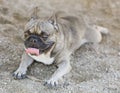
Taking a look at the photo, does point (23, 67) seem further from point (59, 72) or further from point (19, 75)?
point (59, 72)

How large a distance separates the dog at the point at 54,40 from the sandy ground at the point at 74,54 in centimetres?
9

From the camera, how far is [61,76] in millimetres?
5039

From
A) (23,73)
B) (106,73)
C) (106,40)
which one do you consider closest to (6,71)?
(23,73)

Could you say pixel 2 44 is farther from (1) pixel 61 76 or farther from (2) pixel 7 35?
(1) pixel 61 76

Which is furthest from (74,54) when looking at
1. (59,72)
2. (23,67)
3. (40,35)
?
(40,35)

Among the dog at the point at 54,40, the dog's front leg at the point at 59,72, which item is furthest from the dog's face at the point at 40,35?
the dog's front leg at the point at 59,72

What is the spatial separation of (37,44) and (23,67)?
0.43 meters

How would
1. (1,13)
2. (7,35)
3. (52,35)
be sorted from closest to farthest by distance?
(52,35), (7,35), (1,13)

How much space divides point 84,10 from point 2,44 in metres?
1.64

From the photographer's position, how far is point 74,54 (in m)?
5.61

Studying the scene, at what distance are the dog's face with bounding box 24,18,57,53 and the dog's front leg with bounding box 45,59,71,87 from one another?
298 mm

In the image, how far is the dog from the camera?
16.0ft

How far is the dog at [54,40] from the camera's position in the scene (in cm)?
486

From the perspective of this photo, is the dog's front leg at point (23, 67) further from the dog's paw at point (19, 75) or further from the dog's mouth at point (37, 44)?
the dog's mouth at point (37, 44)
